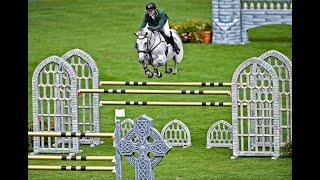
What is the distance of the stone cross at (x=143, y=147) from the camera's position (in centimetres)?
2381

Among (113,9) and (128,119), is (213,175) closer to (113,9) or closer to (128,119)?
(128,119)

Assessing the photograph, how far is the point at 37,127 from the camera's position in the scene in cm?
2688

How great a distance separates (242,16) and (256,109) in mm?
3785

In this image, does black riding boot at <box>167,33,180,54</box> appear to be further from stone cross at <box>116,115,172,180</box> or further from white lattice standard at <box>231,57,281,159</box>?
stone cross at <box>116,115,172,180</box>

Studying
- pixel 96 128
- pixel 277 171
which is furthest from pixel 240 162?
pixel 96 128

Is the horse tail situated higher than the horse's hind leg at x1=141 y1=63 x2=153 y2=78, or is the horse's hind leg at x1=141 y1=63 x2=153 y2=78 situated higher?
the horse tail

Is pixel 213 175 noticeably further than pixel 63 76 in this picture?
No

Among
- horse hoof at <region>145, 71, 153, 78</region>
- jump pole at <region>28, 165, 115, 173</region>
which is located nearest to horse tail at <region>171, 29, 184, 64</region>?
horse hoof at <region>145, 71, 153, 78</region>

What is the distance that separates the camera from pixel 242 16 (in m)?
29.8

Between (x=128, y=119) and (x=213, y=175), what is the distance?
2139 millimetres

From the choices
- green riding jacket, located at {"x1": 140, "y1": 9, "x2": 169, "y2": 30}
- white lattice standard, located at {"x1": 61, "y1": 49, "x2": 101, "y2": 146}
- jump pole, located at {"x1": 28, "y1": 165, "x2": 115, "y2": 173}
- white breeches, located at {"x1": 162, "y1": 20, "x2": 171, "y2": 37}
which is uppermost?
green riding jacket, located at {"x1": 140, "y1": 9, "x2": 169, "y2": 30}

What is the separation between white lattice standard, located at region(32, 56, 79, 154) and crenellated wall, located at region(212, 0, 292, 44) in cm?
328

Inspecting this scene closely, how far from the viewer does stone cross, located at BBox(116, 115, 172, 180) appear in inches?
938

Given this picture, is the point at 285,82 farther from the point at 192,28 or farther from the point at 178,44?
the point at 192,28
